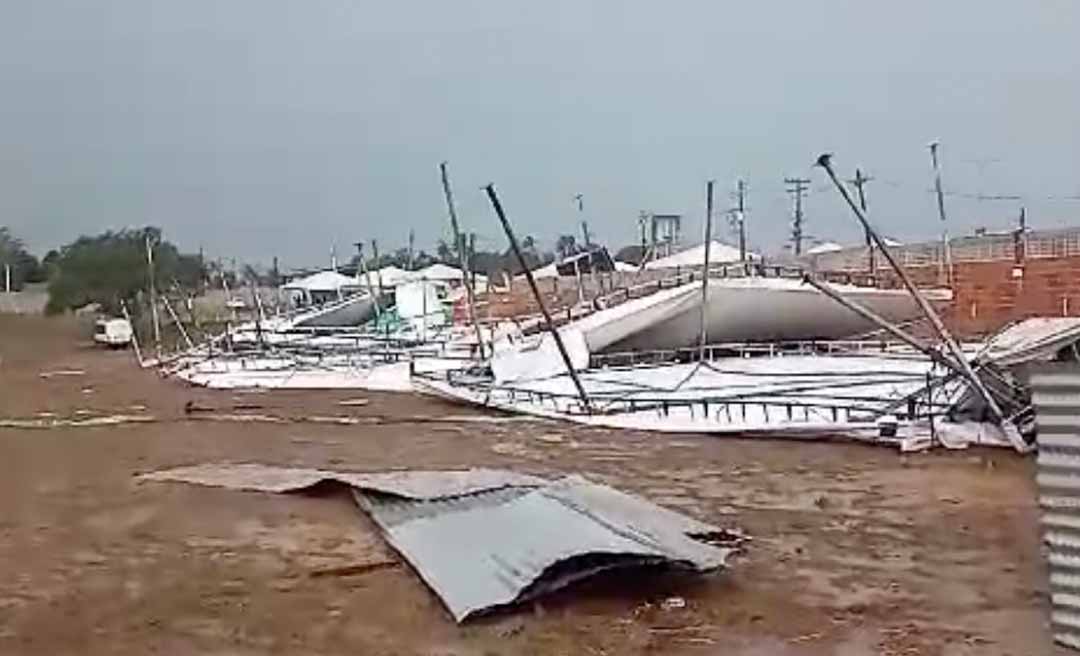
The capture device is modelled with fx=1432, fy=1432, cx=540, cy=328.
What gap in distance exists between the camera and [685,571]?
7.54 meters

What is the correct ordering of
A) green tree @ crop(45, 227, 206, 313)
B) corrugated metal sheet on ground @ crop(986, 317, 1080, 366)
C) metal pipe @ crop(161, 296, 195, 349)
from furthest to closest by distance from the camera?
green tree @ crop(45, 227, 206, 313) → metal pipe @ crop(161, 296, 195, 349) → corrugated metal sheet on ground @ crop(986, 317, 1080, 366)

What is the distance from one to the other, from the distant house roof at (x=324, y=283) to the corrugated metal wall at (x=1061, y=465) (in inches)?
1703

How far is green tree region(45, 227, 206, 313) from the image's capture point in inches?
2109

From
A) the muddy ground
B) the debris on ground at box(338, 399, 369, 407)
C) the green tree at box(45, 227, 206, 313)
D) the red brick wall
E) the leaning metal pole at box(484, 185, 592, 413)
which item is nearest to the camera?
the muddy ground

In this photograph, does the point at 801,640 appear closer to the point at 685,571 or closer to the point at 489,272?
the point at 685,571

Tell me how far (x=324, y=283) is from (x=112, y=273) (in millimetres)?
9191

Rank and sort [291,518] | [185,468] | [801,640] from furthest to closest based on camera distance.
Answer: [185,468]
[291,518]
[801,640]

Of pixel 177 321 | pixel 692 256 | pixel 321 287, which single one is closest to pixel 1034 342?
pixel 692 256

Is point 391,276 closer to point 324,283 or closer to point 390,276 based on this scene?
point 390,276

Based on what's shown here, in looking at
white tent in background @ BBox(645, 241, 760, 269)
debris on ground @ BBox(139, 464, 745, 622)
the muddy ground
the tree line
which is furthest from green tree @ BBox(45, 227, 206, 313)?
debris on ground @ BBox(139, 464, 745, 622)

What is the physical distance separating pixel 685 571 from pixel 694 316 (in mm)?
19887

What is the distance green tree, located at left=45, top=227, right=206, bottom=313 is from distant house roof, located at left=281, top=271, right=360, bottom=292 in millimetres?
3992

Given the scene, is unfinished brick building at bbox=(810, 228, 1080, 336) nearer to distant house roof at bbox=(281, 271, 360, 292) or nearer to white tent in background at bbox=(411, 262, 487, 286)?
white tent in background at bbox=(411, 262, 487, 286)

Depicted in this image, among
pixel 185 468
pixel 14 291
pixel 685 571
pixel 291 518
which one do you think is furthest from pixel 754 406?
pixel 14 291
